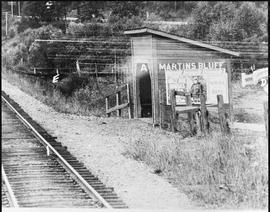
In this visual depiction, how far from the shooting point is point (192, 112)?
8.16m

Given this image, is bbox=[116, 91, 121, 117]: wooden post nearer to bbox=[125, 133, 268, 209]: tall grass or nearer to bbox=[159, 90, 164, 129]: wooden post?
bbox=[125, 133, 268, 209]: tall grass

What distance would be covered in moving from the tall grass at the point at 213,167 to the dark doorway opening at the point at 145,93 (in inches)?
18.8

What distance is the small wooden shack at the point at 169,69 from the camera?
739cm

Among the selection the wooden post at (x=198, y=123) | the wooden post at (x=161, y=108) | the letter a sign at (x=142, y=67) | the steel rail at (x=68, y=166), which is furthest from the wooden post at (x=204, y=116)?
the steel rail at (x=68, y=166)

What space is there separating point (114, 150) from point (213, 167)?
57.7 inches

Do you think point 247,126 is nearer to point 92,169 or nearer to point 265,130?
point 265,130

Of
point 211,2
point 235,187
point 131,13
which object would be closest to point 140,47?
point 131,13

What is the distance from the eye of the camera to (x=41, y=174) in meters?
7.40

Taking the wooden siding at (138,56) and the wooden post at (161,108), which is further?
the wooden post at (161,108)

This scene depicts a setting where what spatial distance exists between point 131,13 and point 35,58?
144 centimetres

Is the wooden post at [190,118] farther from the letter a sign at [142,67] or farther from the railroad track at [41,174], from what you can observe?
the railroad track at [41,174]

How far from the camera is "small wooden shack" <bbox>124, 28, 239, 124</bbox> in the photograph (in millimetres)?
7391

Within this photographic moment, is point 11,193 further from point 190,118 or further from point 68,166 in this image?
point 190,118

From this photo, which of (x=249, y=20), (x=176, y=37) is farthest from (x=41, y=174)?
(x=249, y=20)
